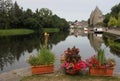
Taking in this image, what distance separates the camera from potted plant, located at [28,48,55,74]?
1018cm

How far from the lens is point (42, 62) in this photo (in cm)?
1033

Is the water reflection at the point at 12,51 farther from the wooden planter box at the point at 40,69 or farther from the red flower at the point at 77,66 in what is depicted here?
the red flower at the point at 77,66

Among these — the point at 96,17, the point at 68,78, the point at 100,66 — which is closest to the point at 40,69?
the point at 68,78

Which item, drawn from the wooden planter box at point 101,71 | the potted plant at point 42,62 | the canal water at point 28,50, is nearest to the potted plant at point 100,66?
the wooden planter box at point 101,71

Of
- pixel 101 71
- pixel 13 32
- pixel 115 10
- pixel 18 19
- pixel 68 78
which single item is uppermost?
pixel 115 10

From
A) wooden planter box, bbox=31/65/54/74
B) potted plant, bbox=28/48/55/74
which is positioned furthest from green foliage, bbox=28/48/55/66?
wooden planter box, bbox=31/65/54/74

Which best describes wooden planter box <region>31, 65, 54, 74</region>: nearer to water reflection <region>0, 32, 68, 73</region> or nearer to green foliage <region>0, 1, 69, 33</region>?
water reflection <region>0, 32, 68, 73</region>

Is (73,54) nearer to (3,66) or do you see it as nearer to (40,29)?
(3,66)

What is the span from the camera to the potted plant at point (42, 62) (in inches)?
401

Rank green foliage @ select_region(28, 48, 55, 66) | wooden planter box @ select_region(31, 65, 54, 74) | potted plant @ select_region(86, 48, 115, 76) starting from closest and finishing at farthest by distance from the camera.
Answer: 1. potted plant @ select_region(86, 48, 115, 76)
2. wooden planter box @ select_region(31, 65, 54, 74)
3. green foliage @ select_region(28, 48, 55, 66)

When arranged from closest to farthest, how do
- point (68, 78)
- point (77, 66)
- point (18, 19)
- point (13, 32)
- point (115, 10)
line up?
point (68, 78)
point (77, 66)
point (13, 32)
point (18, 19)
point (115, 10)

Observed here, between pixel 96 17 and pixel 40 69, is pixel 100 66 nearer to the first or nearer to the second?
pixel 40 69

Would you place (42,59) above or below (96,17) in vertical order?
below

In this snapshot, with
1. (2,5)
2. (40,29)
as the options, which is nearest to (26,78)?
(2,5)
